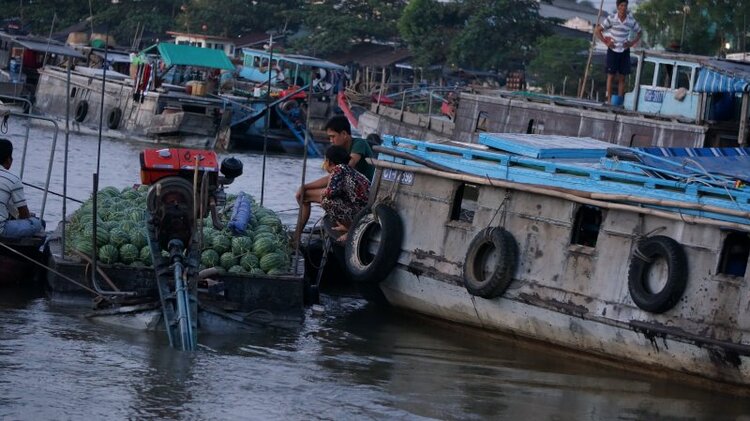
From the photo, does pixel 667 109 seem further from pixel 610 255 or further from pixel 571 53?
pixel 571 53

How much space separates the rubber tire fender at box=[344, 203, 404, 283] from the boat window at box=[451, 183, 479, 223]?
1.98 feet

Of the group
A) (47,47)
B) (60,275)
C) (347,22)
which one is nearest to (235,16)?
(347,22)

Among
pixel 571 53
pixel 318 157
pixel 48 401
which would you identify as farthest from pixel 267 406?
pixel 571 53

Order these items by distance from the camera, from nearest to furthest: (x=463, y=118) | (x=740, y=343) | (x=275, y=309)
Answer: (x=740, y=343) → (x=275, y=309) → (x=463, y=118)

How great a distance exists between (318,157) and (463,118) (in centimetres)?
1036

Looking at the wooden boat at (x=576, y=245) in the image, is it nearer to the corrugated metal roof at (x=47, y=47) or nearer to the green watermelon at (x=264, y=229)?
the green watermelon at (x=264, y=229)

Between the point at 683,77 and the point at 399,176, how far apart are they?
26.8 feet

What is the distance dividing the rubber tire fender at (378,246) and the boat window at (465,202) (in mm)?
603

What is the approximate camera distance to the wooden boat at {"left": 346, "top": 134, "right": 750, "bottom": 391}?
8703 millimetres

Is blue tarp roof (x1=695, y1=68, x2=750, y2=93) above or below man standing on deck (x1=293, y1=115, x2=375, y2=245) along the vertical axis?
above

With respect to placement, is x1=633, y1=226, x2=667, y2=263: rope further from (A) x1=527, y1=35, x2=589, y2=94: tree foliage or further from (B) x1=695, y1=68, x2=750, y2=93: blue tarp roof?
(A) x1=527, y1=35, x2=589, y2=94: tree foliage

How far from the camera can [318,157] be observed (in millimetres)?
31875

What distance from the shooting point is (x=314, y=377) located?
864cm

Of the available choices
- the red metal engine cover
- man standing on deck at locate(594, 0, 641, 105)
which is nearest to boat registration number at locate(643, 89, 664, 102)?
man standing on deck at locate(594, 0, 641, 105)
